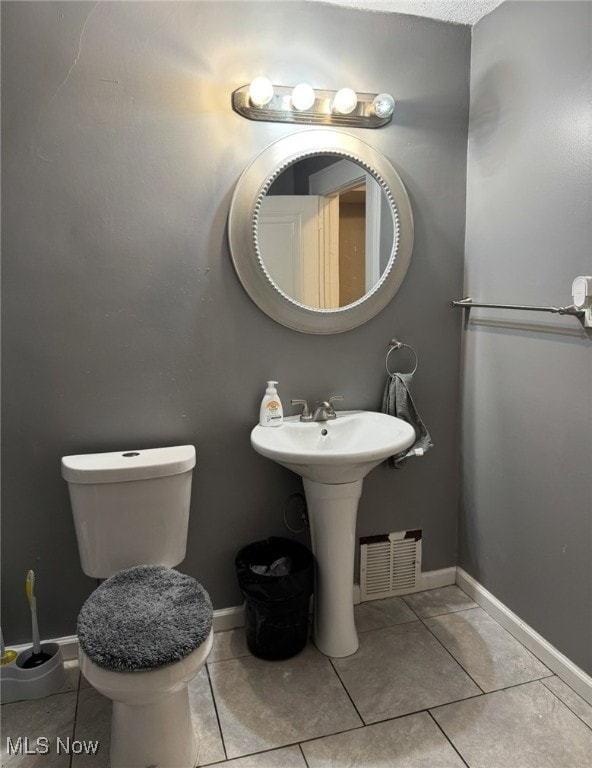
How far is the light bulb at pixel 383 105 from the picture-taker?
1.93 metres

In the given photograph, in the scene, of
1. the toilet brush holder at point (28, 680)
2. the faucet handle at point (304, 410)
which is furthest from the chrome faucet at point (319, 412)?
the toilet brush holder at point (28, 680)

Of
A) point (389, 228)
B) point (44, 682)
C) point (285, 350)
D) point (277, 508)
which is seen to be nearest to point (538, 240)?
point (389, 228)

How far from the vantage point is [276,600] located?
189 cm

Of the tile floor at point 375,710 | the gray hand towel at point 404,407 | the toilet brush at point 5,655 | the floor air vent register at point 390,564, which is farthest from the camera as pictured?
the floor air vent register at point 390,564

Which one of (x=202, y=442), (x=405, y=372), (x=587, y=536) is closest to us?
(x=587, y=536)

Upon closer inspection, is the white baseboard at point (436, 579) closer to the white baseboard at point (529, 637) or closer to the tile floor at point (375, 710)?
the white baseboard at point (529, 637)

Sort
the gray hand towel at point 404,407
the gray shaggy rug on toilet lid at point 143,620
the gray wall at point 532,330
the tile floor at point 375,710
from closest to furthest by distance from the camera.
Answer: the gray shaggy rug on toilet lid at point 143,620, the tile floor at point 375,710, the gray wall at point 532,330, the gray hand towel at point 404,407

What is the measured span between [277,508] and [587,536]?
103cm

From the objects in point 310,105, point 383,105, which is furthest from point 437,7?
point 310,105

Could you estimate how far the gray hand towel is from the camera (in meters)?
2.10

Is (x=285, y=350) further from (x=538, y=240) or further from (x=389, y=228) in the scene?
(x=538, y=240)

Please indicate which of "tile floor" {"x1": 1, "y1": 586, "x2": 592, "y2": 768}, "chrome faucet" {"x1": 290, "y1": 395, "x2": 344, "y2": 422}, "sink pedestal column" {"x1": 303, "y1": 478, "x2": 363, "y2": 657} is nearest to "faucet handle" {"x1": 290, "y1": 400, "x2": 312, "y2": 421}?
"chrome faucet" {"x1": 290, "y1": 395, "x2": 344, "y2": 422}

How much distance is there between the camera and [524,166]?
73.9 inches

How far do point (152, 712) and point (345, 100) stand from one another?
6.25 feet
